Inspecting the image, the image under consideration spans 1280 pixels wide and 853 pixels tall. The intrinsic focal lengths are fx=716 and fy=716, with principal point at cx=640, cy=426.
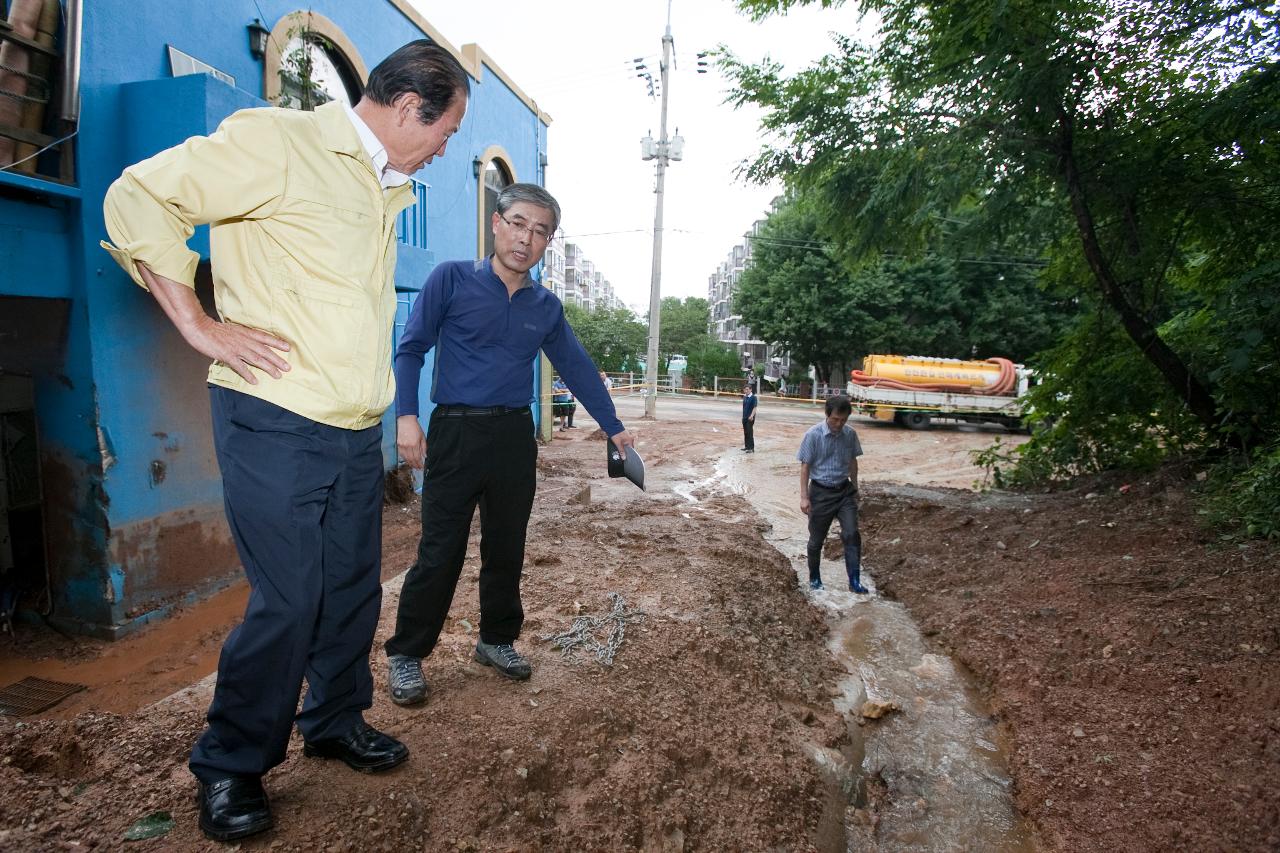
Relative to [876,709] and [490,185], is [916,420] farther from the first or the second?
[876,709]

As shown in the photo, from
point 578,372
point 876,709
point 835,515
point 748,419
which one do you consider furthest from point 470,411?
point 748,419

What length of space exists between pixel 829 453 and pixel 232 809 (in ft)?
17.1

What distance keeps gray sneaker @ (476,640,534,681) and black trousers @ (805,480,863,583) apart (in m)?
3.77

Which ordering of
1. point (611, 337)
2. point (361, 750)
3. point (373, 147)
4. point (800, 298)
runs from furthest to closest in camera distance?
1. point (611, 337)
2. point (800, 298)
3. point (361, 750)
4. point (373, 147)

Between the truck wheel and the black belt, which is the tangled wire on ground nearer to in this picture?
the black belt

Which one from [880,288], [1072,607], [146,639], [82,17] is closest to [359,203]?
[82,17]

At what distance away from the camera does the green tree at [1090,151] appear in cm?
543

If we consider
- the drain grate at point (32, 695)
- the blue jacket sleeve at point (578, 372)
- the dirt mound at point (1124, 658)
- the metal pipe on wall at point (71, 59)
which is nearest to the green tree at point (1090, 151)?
the dirt mound at point (1124, 658)

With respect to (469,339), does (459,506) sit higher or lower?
lower

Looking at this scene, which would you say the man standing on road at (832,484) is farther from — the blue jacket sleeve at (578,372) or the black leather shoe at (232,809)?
the black leather shoe at (232,809)

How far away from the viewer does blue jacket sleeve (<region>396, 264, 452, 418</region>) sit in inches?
105

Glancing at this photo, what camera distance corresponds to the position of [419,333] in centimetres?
270

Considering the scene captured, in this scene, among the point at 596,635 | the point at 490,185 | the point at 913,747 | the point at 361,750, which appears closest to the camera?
the point at 361,750

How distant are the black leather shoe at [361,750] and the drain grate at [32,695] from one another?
271 centimetres
